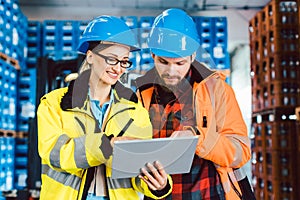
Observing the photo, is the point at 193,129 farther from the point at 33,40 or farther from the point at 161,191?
the point at 33,40

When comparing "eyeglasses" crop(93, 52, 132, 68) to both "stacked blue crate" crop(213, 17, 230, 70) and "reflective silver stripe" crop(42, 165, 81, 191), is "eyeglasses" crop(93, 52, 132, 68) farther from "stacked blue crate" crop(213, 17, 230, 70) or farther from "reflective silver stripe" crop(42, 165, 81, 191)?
"stacked blue crate" crop(213, 17, 230, 70)

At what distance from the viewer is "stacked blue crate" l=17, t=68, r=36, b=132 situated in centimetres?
497

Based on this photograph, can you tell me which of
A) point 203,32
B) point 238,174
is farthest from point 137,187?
point 203,32

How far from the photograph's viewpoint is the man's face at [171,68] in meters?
1.96

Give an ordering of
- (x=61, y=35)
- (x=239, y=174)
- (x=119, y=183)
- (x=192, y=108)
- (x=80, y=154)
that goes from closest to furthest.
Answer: (x=80, y=154)
(x=119, y=183)
(x=192, y=108)
(x=239, y=174)
(x=61, y=35)

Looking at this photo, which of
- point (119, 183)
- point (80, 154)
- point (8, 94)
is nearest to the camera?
point (80, 154)

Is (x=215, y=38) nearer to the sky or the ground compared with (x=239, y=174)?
nearer to the sky

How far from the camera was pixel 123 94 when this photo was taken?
6.15 feet

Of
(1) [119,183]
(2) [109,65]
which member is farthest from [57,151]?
(2) [109,65]

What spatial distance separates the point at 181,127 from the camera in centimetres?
201

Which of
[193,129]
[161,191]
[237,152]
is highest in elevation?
[193,129]

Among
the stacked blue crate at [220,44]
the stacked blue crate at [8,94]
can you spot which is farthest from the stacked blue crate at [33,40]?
the stacked blue crate at [220,44]

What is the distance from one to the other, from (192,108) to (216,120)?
0.13 m

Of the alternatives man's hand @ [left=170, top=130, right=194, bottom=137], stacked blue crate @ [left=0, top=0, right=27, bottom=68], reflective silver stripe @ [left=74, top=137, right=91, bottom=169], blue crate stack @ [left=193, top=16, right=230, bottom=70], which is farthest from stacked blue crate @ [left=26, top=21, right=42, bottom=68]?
reflective silver stripe @ [left=74, top=137, right=91, bottom=169]
